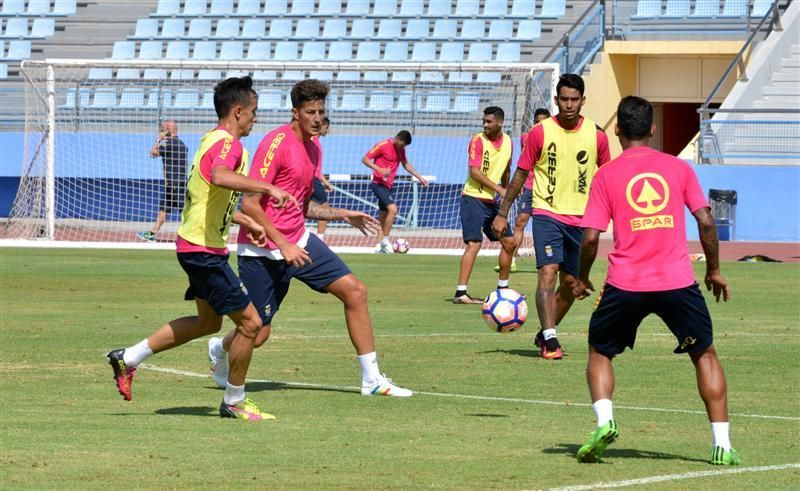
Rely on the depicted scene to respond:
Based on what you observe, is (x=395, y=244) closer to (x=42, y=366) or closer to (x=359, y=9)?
(x=359, y=9)

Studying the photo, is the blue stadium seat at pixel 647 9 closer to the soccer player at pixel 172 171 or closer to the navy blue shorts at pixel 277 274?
the soccer player at pixel 172 171

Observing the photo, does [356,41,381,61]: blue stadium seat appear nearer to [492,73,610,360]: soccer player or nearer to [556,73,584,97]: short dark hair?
[492,73,610,360]: soccer player

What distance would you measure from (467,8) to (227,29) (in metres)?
6.48

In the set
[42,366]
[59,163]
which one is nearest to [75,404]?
[42,366]

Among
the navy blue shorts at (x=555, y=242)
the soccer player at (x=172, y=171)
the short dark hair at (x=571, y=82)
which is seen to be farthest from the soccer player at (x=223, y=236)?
the soccer player at (x=172, y=171)

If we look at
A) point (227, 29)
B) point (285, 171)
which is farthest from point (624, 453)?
point (227, 29)

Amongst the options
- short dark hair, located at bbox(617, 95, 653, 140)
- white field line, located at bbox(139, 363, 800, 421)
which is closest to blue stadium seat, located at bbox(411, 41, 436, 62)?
white field line, located at bbox(139, 363, 800, 421)

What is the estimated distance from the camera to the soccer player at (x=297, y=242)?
9727 mm

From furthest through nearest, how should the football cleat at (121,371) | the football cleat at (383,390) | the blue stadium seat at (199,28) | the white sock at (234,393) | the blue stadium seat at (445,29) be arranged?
1. the blue stadium seat at (199,28)
2. the blue stadium seat at (445,29)
3. the football cleat at (383,390)
4. the football cleat at (121,371)
5. the white sock at (234,393)

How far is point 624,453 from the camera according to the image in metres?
7.89

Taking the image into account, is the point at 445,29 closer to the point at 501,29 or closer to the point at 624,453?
the point at 501,29

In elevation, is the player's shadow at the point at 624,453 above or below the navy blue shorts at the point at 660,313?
below

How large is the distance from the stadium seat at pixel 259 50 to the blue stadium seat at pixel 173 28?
2240 millimetres

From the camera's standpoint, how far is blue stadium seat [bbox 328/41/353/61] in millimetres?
37062
